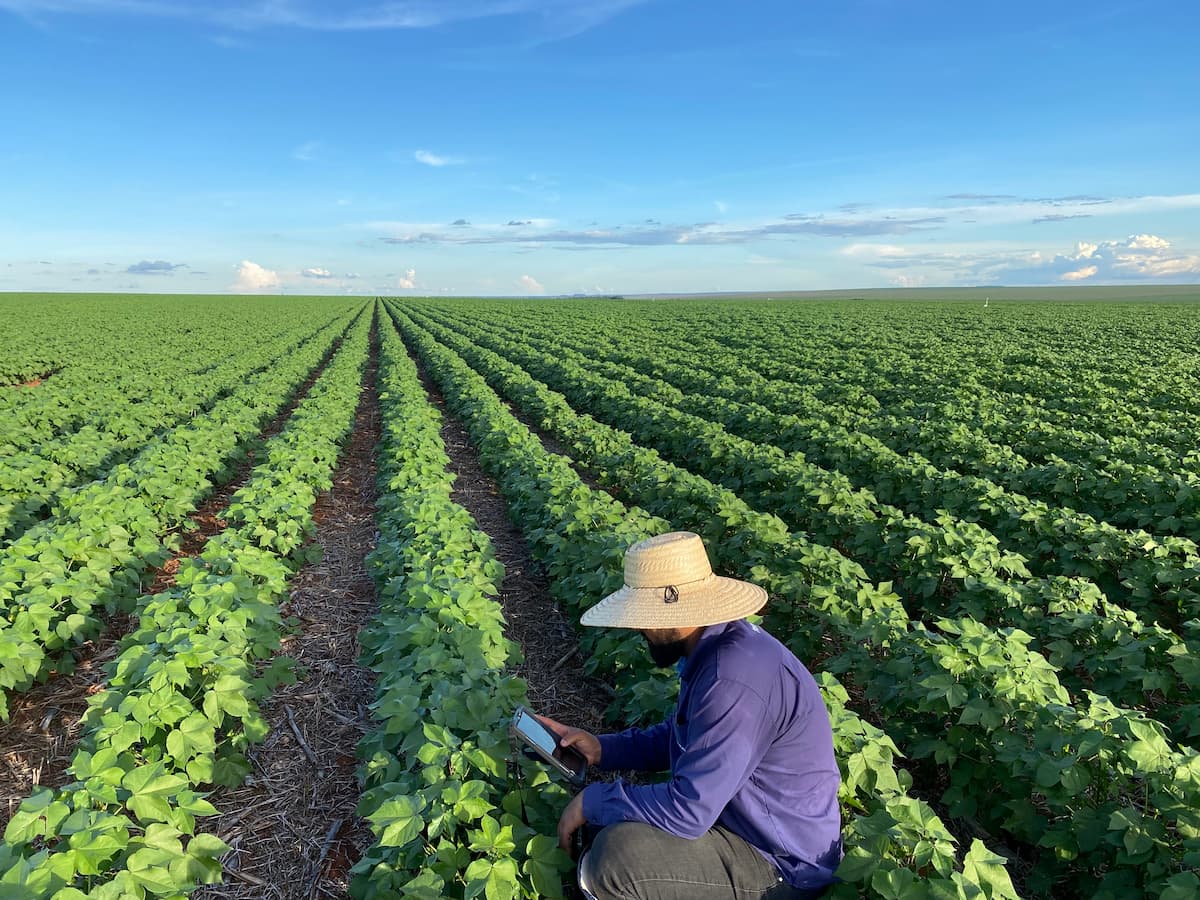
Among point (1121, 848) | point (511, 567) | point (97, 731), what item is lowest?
point (511, 567)

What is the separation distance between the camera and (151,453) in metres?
9.28

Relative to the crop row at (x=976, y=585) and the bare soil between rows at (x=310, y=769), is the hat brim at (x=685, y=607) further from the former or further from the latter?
the crop row at (x=976, y=585)

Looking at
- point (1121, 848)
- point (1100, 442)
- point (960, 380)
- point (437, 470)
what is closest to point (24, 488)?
point (437, 470)

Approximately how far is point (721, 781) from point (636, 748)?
93 cm

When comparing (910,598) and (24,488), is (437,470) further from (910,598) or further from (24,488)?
(910,598)

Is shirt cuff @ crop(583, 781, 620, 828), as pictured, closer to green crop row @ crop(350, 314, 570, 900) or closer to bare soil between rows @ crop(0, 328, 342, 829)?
green crop row @ crop(350, 314, 570, 900)

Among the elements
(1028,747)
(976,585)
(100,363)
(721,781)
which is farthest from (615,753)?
(100,363)

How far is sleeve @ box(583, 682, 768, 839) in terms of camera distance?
2.53 m

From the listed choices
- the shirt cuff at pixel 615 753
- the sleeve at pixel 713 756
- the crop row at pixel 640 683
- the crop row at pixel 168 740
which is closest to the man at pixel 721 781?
the sleeve at pixel 713 756

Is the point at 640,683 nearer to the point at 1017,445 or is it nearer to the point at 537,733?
the point at 537,733

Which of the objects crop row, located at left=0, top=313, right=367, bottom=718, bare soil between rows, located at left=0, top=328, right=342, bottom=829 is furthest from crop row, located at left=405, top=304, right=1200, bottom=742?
crop row, located at left=0, top=313, right=367, bottom=718

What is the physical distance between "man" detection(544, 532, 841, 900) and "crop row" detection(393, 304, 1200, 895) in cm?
145

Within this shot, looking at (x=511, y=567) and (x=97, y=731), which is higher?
(x=97, y=731)

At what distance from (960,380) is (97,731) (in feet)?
58.5
